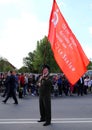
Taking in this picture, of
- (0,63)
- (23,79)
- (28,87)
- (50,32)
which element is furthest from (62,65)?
(0,63)

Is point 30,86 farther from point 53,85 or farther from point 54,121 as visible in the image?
point 54,121

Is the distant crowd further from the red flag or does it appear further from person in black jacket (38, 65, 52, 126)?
person in black jacket (38, 65, 52, 126)

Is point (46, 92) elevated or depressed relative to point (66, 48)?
depressed

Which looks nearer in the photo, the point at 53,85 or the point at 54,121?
the point at 54,121

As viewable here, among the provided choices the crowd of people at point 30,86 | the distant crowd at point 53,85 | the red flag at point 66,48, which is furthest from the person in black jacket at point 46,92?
the distant crowd at point 53,85

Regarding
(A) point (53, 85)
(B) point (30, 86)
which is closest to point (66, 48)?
→ (A) point (53, 85)

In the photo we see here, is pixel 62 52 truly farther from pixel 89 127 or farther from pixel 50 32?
pixel 89 127

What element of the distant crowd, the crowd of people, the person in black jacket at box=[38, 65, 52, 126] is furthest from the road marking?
the distant crowd

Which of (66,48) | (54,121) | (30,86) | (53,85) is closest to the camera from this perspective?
(66,48)

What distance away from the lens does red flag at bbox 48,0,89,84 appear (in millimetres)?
11266

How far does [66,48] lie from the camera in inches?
458

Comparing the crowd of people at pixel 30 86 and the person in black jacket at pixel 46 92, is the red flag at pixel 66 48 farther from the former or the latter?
the crowd of people at pixel 30 86

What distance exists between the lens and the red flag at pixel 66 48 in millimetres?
11266

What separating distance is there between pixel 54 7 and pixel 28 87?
1804 centimetres
